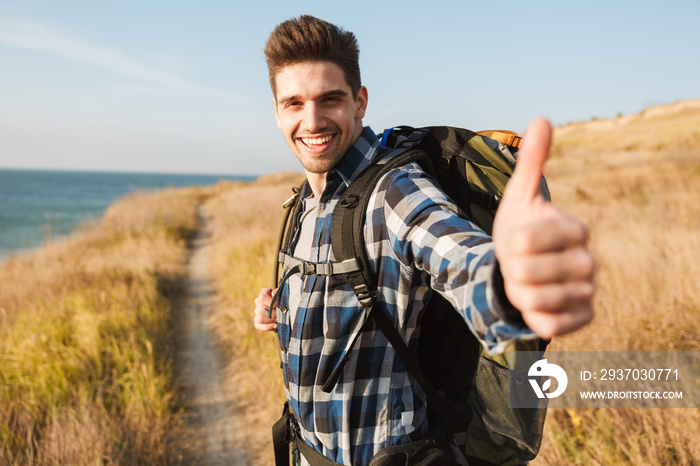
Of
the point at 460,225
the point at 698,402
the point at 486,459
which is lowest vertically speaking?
the point at 698,402

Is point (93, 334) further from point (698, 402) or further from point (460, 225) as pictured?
point (698, 402)

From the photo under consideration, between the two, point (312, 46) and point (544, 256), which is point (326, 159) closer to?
point (312, 46)

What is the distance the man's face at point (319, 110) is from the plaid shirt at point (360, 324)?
0.07 meters

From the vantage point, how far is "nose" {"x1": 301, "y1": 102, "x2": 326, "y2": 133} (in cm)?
148

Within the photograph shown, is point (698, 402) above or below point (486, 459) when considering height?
below

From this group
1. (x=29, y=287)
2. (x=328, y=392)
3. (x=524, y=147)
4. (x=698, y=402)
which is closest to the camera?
(x=524, y=147)

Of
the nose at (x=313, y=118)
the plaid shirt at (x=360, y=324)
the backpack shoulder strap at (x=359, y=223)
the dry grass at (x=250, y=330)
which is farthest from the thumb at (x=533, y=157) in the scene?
the dry grass at (x=250, y=330)

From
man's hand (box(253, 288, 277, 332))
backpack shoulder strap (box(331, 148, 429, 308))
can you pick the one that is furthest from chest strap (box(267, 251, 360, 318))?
man's hand (box(253, 288, 277, 332))

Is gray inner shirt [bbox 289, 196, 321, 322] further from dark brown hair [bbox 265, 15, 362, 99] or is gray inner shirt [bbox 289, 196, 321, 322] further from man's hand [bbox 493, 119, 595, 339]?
man's hand [bbox 493, 119, 595, 339]

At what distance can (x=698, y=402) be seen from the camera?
251 centimetres

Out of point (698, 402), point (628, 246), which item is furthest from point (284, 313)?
point (628, 246)

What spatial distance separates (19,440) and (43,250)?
792cm

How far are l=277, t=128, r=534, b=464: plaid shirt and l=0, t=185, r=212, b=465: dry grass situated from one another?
2468 millimetres

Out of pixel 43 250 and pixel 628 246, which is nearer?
pixel 628 246
